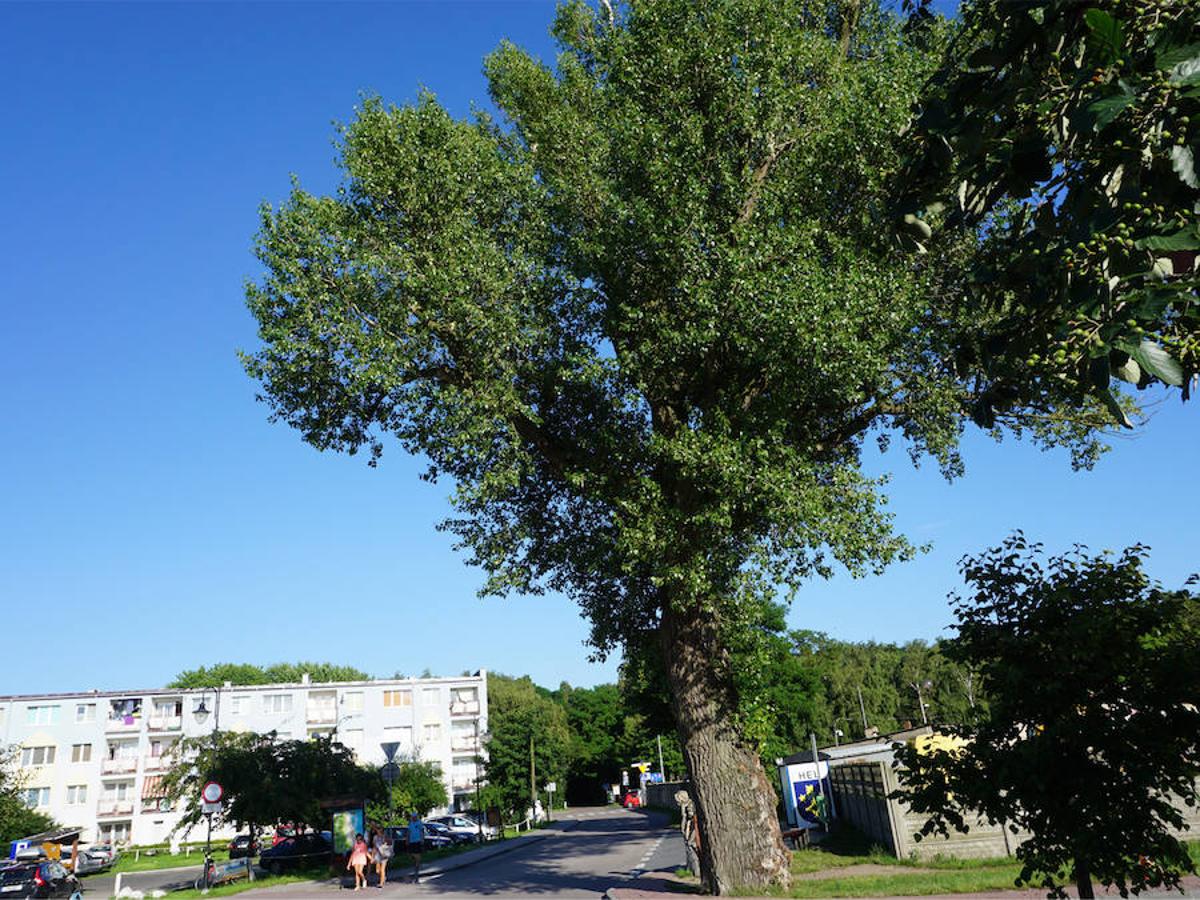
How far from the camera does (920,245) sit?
4.39 metres

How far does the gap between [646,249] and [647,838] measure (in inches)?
1061

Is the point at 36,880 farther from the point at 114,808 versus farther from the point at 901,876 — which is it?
the point at 114,808

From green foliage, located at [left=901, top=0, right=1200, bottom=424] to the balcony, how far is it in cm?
6974

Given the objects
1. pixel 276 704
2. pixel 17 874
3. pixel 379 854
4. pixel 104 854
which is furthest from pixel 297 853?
pixel 276 704

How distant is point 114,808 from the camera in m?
59.2

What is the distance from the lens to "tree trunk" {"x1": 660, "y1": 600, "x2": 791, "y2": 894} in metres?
15.1

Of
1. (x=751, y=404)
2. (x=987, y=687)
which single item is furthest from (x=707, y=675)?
(x=987, y=687)

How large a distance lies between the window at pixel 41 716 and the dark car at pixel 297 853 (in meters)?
37.1

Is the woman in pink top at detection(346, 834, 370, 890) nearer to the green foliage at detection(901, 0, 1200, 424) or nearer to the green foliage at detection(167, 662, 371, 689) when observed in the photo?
the green foliage at detection(901, 0, 1200, 424)

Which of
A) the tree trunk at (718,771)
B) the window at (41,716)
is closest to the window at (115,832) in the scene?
the window at (41,716)

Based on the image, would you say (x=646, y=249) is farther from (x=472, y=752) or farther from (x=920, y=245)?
(x=472, y=752)

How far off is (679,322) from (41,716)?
63.9 meters

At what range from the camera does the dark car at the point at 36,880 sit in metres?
27.2

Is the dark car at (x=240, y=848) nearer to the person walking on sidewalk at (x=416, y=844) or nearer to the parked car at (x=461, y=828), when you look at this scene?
the person walking on sidewalk at (x=416, y=844)
